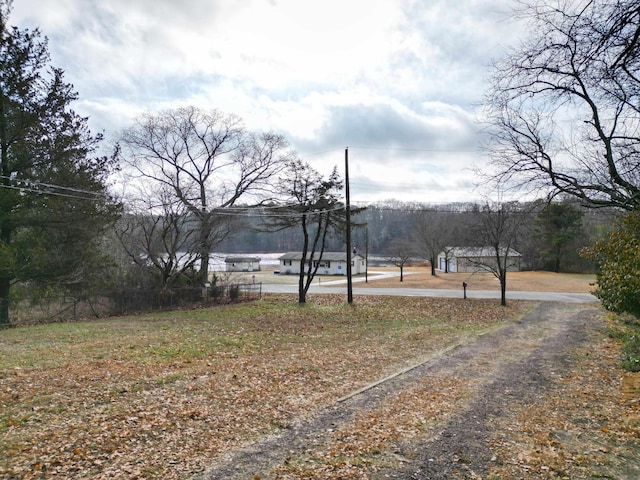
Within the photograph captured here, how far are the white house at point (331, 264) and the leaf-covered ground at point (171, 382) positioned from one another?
41.1 meters

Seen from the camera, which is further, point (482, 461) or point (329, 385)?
point (329, 385)

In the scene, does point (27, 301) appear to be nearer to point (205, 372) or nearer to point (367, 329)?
point (205, 372)

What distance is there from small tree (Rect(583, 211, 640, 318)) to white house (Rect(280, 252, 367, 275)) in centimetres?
4610

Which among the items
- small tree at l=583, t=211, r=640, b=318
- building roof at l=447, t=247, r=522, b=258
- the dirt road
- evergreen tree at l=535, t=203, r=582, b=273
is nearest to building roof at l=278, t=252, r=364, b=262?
building roof at l=447, t=247, r=522, b=258

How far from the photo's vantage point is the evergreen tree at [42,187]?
52.5ft

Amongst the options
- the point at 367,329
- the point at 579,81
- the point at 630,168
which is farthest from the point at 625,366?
the point at 367,329

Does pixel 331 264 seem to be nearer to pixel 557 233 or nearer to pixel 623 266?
pixel 557 233

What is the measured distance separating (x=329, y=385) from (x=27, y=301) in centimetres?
1573

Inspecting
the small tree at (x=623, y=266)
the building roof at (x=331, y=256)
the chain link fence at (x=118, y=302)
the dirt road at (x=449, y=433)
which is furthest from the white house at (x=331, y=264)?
the dirt road at (x=449, y=433)

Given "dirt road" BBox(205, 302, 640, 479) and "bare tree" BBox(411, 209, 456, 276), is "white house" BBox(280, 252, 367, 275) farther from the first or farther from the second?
"dirt road" BBox(205, 302, 640, 479)

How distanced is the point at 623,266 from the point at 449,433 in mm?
6635

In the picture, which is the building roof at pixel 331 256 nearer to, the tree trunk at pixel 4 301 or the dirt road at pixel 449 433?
the tree trunk at pixel 4 301

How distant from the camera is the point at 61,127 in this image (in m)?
17.6

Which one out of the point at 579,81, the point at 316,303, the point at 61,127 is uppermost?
the point at 61,127
